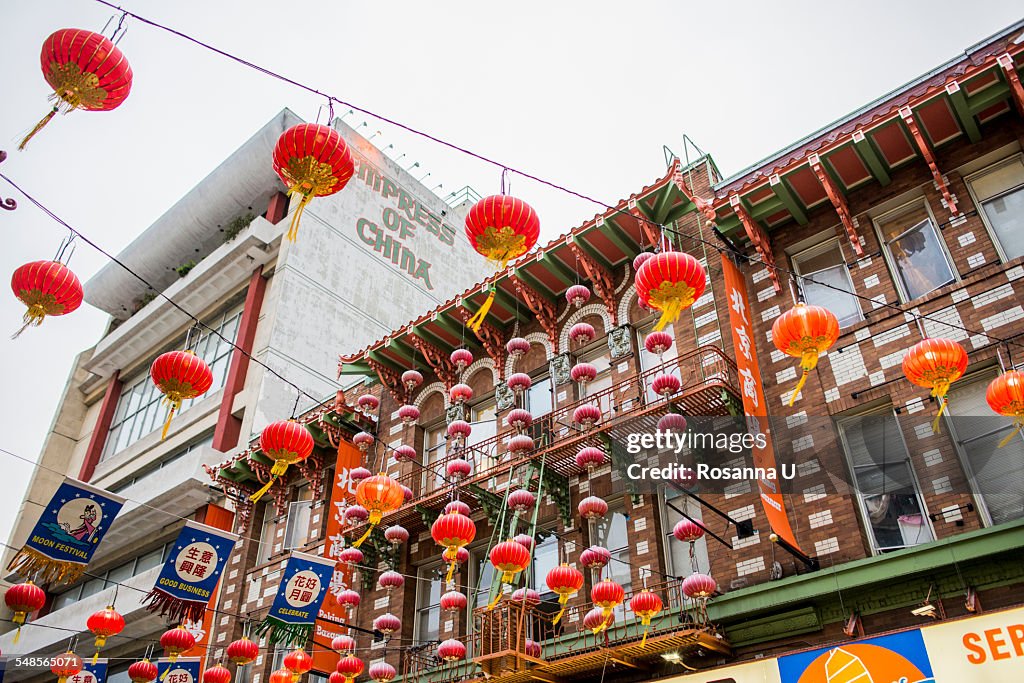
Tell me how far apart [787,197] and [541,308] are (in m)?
6.75

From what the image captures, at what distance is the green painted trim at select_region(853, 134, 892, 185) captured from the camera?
1514cm

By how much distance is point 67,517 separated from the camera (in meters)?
17.7

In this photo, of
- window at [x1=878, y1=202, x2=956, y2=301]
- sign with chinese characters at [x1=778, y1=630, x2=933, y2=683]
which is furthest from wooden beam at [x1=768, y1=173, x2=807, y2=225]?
sign with chinese characters at [x1=778, y1=630, x2=933, y2=683]

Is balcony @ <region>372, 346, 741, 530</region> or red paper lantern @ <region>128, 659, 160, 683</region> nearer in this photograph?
balcony @ <region>372, 346, 741, 530</region>

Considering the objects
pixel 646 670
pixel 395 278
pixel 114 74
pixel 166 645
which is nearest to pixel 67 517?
pixel 166 645

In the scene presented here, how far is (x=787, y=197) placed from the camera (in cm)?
1617

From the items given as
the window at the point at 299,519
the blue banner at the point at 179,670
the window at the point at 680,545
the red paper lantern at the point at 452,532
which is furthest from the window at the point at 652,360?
the blue banner at the point at 179,670

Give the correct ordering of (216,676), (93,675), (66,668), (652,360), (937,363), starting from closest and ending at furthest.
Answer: (937,363)
(652,360)
(216,676)
(66,668)
(93,675)

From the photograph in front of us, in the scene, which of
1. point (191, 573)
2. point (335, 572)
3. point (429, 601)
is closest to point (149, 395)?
point (335, 572)

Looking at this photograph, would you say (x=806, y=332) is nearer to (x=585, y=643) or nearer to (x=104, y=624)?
(x=585, y=643)

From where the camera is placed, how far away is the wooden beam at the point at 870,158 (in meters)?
15.0

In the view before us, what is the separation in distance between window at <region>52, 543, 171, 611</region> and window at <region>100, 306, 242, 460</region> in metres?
6.58

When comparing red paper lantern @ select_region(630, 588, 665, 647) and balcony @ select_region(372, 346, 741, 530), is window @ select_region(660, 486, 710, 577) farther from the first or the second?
red paper lantern @ select_region(630, 588, 665, 647)

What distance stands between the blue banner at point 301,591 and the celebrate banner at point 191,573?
81.6 inches
